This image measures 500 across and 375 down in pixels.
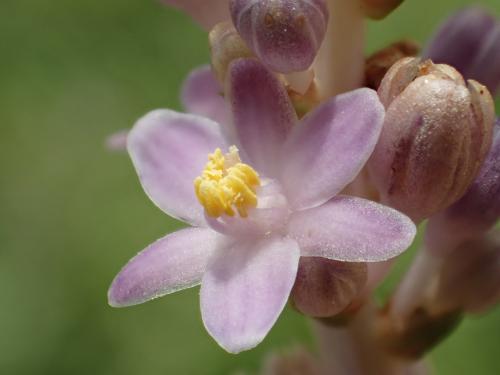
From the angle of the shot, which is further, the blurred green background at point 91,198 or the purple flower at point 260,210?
the blurred green background at point 91,198

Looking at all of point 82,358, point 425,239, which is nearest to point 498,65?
point 425,239

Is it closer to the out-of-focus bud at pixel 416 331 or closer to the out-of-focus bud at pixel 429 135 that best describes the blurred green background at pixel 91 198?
the out-of-focus bud at pixel 416 331

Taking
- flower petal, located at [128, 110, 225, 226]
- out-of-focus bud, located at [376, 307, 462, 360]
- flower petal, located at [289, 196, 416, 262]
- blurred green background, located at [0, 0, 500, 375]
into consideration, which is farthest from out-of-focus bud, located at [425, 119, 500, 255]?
blurred green background, located at [0, 0, 500, 375]

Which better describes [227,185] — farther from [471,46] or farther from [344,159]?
[471,46]

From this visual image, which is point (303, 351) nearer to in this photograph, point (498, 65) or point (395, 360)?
point (395, 360)

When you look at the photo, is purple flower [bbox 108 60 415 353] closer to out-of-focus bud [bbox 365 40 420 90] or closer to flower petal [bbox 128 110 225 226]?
flower petal [bbox 128 110 225 226]

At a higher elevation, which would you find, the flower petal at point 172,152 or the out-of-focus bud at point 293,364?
the flower petal at point 172,152

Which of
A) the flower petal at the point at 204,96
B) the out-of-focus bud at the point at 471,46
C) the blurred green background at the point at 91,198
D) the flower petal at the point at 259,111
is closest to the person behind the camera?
the flower petal at the point at 259,111

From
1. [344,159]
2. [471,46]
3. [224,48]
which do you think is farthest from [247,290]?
[471,46]

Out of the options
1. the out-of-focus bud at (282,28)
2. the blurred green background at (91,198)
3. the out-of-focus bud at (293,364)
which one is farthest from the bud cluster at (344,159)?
the blurred green background at (91,198)
